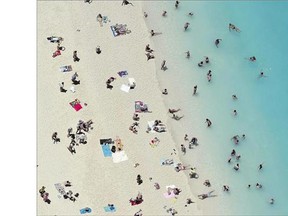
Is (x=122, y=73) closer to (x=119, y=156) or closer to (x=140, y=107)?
(x=140, y=107)

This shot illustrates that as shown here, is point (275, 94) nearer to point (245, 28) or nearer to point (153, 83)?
point (245, 28)

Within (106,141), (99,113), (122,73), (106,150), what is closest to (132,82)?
(122,73)

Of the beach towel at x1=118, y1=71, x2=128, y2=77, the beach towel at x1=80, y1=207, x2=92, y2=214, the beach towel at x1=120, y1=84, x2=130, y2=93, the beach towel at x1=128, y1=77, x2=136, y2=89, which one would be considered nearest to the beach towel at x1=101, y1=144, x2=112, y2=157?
the beach towel at x1=80, y1=207, x2=92, y2=214

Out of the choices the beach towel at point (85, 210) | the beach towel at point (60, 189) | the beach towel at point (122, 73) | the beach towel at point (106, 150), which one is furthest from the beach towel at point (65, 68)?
the beach towel at point (85, 210)

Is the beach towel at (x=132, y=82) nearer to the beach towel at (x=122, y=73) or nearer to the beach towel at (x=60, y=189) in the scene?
the beach towel at (x=122, y=73)

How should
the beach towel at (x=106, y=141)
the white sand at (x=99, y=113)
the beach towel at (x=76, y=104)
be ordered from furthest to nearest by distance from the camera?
1. the beach towel at (x=76, y=104)
2. the beach towel at (x=106, y=141)
3. the white sand at (x=99, y=113)

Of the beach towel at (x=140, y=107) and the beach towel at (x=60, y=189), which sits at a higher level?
the beach towel at (x=140, y=107)

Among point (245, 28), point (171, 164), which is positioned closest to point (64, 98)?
point (171, 164)
